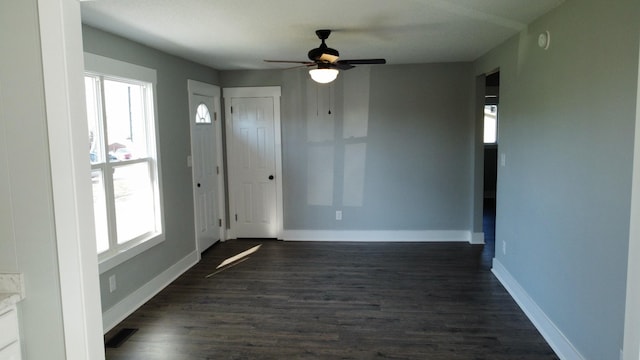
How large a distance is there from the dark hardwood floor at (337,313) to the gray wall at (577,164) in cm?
50

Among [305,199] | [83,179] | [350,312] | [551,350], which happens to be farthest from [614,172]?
[305,199]

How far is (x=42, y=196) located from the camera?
1602 mm

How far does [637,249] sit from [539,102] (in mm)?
2292

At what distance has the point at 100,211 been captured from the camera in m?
3.40

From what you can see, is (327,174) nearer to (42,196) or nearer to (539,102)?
(539,102)

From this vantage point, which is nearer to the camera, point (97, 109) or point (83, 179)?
point (83, 179)

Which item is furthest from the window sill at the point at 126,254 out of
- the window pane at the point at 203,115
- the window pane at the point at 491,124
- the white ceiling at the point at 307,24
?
the window pane at the point at 491,124

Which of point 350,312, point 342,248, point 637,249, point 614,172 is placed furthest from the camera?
point 342,248

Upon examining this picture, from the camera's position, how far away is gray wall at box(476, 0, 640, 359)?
7.25 ft

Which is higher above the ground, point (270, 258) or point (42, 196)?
point (42, 196)

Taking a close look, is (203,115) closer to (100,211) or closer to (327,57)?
(100,211)

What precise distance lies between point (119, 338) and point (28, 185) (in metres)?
2.05

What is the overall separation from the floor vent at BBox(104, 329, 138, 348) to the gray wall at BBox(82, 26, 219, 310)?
25cm

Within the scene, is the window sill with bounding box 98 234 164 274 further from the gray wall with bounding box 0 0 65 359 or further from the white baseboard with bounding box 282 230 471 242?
the white baseboard with bounding box 282 230 471 242
